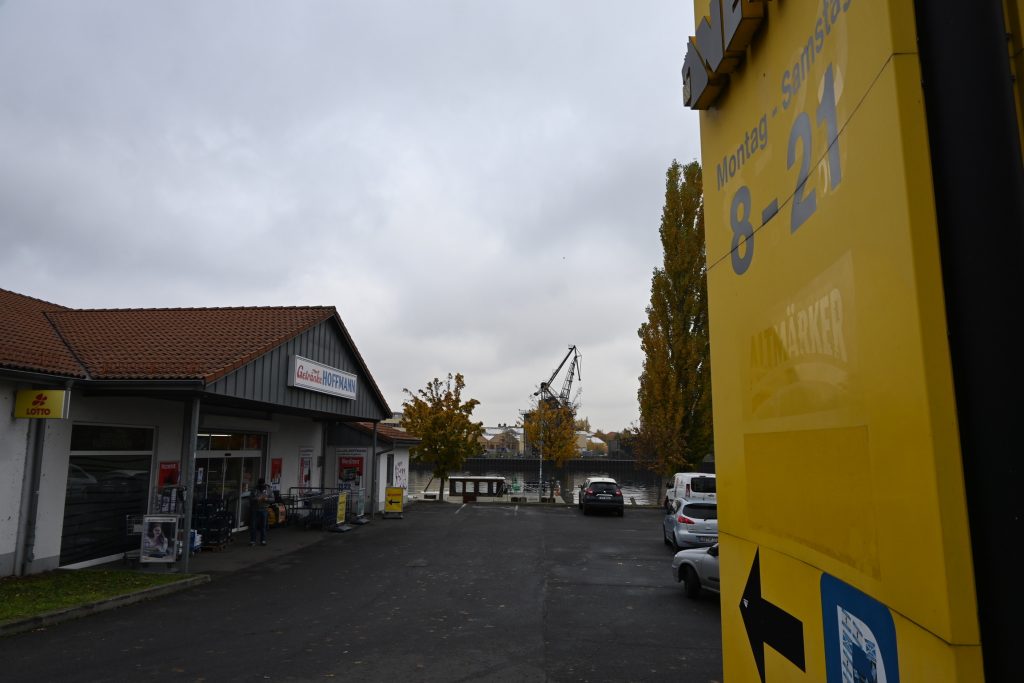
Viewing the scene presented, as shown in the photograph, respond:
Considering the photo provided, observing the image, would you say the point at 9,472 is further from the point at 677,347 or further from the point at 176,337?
the point at 677,347

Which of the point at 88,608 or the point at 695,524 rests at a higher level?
the point at 695,524

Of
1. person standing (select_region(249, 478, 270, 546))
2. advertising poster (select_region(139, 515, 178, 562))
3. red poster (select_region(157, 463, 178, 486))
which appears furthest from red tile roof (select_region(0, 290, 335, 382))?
person standing (select_region(249, 478, 270, 546))

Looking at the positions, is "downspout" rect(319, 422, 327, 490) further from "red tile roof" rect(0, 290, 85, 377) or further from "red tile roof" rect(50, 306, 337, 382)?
"red tile roof" rect(0, 290, 85, 377)

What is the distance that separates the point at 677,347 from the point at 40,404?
85.9 ft

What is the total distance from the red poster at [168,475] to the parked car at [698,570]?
39.5 ft

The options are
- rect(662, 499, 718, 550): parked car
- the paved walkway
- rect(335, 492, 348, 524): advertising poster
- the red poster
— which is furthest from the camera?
rect(335, 492, 348, 524): advertising poster

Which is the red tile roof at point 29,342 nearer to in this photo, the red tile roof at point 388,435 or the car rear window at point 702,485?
the red tile roof at point 388,435

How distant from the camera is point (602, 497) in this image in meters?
26.9

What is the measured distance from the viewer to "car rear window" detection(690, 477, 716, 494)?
72.2 ft

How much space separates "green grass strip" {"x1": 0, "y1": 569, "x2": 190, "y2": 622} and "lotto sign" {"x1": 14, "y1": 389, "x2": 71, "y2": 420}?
284 centimetres

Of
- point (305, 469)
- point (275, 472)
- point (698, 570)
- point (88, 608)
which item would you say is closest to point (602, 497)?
point (305, 469)

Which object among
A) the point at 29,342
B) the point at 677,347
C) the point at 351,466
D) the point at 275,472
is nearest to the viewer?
the point at 29,342

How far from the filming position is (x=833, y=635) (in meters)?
2.09

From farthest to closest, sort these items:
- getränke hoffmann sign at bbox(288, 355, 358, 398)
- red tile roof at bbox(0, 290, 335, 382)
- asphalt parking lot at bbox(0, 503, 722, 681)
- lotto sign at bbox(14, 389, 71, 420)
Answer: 1. getränke hoffmann sign at bbox(288, 355, 358, 398)
2. red tile roof at bbox(0, 290, 335, 382)
3. lotto sign at bbox(14, 389, 71, 420)
4. asphalt parking lot at bbox(0, 503, 722, 681)
